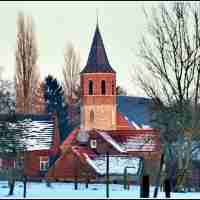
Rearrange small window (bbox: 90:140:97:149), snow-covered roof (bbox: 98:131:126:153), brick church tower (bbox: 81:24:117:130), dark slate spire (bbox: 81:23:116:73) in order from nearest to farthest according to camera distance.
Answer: snow-covered roof (bbox: 98:131:126:153) < small window (bbox: 90:140:97:149) < dark slate spire (bbox: 81:23:116:73) < brick church tower (bbox: 81:24:117:130)

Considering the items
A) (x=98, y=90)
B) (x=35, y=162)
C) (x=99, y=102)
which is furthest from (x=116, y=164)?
(x=99, y=102)

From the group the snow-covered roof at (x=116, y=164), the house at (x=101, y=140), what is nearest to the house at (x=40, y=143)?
A: the house at (x=101, y=140)

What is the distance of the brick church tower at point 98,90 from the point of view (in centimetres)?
10812

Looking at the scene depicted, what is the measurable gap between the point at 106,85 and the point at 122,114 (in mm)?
15930

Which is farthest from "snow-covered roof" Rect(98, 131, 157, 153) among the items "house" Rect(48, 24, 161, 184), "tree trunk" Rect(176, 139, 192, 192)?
"tree trunk" Rect(176, 139, 192, 192)

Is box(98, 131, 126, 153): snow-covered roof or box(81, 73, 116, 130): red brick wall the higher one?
box(81, 73, 116, 130): red brick wall

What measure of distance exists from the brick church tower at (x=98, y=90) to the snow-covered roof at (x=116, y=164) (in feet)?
85.2

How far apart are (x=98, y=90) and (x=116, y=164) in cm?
2797

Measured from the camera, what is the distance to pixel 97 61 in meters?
108

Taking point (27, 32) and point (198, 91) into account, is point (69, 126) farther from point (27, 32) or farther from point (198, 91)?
point (198, 91)

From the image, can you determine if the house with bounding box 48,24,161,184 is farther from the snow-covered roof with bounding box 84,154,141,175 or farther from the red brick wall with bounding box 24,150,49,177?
the red brick wall with bounding box 24,150,49,177

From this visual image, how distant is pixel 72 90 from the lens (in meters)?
116

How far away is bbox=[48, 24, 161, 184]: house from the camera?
3130 inches

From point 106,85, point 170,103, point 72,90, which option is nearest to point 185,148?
point 170,103
